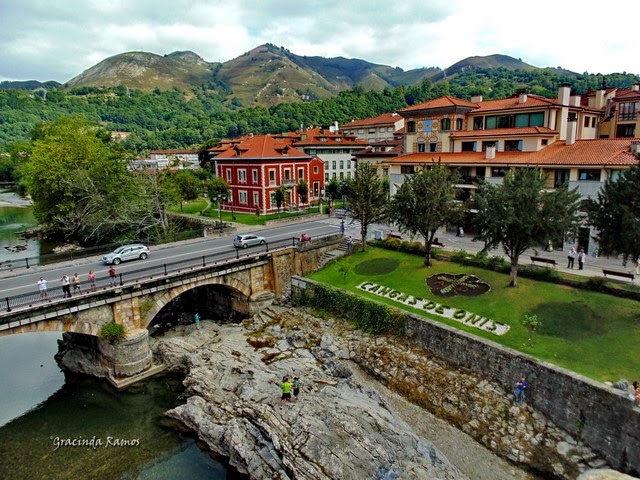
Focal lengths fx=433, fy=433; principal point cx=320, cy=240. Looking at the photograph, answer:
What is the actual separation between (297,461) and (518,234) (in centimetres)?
1833

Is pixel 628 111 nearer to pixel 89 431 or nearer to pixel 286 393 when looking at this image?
pixel 286 393

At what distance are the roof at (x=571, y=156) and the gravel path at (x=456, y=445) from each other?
72.5ft

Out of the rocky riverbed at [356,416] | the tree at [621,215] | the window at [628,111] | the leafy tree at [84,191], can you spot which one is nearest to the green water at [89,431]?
the rocky riverbed at [356,416]

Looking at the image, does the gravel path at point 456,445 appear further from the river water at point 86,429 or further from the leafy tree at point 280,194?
the leafy tree at point 280,194

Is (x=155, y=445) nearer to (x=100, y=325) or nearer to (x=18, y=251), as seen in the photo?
(x=100, y=325)

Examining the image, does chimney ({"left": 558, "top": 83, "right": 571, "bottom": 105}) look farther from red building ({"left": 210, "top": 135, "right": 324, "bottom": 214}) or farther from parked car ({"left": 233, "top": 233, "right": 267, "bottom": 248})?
red building ({"left": 210, "top": 135, "right": 324, "bottom": 214})

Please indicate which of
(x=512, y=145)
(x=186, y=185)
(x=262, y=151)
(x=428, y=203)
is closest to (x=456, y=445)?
(x=428, y=203)

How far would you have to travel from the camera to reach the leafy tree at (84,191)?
4575 cm

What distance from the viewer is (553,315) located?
24.4 meters

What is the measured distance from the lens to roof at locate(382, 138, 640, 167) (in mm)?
32250

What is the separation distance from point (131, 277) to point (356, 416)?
17.5 metres

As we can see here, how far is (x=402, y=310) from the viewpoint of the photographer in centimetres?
2722

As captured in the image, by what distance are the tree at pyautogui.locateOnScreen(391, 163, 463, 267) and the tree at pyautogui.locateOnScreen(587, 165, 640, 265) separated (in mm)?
9124

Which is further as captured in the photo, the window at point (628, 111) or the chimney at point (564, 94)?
the window at point (628, 111)
